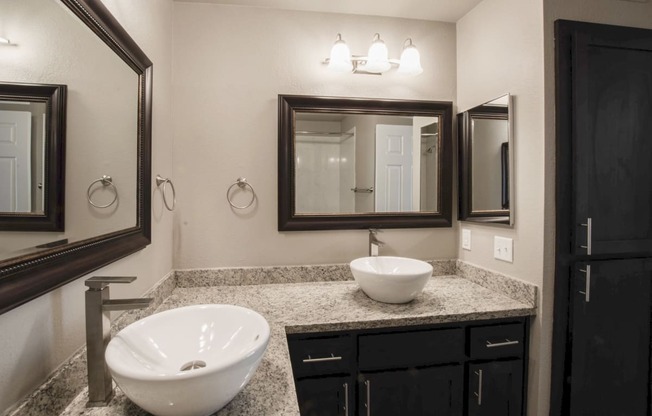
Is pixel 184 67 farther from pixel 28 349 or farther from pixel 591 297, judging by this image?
pixel 591 297

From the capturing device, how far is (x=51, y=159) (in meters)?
0.74

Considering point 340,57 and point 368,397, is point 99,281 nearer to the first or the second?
point 368,397

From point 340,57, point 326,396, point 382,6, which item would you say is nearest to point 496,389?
point 326,396

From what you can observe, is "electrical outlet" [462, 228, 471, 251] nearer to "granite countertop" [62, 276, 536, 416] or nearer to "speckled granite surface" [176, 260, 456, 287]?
"granite countertop" [62, 276, 536, 416]

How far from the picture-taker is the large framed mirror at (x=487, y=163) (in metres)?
1.57

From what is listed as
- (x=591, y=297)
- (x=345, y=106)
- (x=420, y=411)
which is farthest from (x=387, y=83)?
(x=420, y=411)

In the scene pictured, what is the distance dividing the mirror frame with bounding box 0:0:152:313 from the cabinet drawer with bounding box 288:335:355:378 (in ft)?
2.38

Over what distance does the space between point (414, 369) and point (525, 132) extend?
3.82ft

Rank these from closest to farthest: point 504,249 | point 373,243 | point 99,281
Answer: point 99,281
point 504,249
point 373,243

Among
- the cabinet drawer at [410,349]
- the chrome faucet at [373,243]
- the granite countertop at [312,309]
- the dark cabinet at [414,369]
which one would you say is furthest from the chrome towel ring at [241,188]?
the cabinet drawer at [410,349]

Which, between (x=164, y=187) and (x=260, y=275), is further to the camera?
(x=260, y=275)

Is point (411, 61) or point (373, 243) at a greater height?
point (411, 61)

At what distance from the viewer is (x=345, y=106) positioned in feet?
6.09

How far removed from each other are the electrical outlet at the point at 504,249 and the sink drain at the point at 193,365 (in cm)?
141
